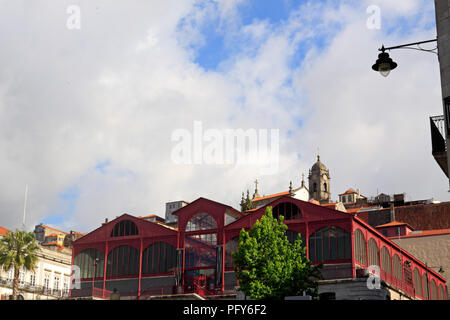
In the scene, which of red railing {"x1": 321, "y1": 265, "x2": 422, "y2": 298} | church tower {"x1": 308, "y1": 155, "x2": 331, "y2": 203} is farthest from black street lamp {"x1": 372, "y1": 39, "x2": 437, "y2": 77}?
church tower {"x1": 308, "y1": 155, "x2": 331, "y2": 203}

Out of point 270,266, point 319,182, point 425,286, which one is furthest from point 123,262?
point 319,182

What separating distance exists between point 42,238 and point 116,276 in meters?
65.9

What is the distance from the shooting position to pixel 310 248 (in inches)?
2042

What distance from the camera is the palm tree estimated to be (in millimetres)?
58875

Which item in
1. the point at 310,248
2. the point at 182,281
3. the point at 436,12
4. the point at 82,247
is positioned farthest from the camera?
the point at 82,247

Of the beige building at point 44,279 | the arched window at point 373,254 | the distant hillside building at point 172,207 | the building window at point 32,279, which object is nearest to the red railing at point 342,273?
the arched window at point 373,254

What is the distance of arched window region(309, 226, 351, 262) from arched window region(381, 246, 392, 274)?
5.76 m

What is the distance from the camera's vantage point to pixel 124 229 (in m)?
62.0

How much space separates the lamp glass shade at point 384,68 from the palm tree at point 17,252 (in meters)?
48.9

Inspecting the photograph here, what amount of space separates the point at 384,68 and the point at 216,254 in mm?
41353

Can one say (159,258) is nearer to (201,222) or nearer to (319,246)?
(201,222)

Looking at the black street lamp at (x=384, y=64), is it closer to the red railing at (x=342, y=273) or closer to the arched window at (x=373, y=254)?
the red railing at (x=342, y=273)
